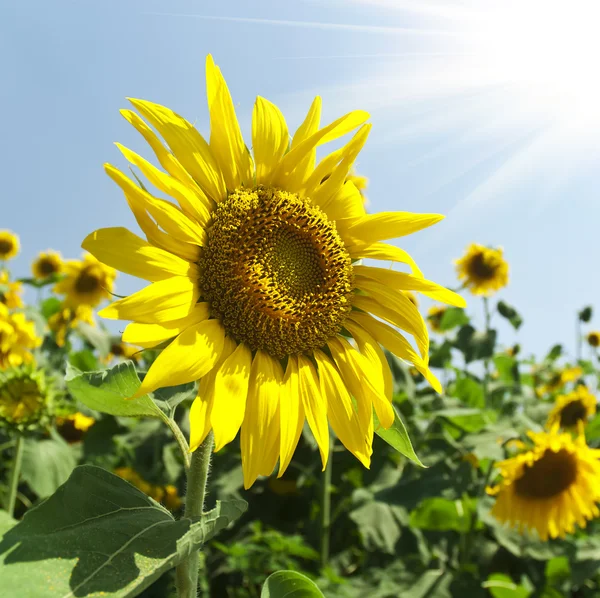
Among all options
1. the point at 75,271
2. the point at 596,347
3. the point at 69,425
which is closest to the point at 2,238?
the point at 75,271

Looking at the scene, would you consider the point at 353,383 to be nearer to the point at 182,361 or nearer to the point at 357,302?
the point at 357,302

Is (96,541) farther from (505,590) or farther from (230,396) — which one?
(505,590)

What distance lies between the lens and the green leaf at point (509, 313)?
21.2ft

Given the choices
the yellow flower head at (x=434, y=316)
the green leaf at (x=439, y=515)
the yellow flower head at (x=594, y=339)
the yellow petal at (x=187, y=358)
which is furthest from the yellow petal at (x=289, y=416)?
the yellow flower head at (x=594, y=339)

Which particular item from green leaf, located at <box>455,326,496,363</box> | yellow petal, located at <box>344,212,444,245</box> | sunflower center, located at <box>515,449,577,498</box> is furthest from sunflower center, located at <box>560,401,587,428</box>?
yellow petal, located at <box>344,212,444,245</box>

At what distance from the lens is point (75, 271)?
659 cm

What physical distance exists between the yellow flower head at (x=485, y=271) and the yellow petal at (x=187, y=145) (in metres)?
5.83

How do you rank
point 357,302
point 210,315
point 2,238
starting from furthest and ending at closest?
point 2,238, point 357,302, point 210,315

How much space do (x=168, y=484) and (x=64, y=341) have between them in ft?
7.57

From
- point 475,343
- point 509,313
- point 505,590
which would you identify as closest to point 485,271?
point 509,313

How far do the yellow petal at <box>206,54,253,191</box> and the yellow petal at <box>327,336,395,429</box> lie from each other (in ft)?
1.81

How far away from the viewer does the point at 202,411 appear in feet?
4.90

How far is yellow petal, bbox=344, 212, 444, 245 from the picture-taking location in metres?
1.90

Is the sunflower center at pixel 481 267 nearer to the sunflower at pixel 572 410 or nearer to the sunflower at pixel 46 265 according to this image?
the sunflower at pixel 572 410
